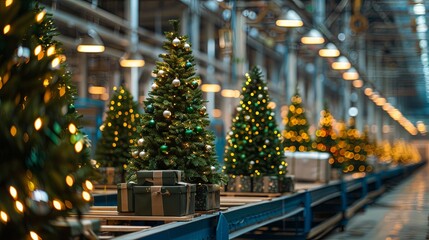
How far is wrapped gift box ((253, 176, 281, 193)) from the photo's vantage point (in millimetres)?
18234

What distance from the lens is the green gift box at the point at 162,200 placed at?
10.4 metres

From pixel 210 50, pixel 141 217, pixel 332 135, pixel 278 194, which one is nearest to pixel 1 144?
pixel 141 217

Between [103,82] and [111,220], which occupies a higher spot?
[103,82]

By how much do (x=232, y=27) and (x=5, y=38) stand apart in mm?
21288

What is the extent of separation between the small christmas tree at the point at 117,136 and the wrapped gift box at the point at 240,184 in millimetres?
1963

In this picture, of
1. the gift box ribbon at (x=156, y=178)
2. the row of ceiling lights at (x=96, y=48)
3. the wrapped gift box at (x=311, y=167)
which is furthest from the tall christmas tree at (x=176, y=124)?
the wrapped gift box at (x=311, y=167)

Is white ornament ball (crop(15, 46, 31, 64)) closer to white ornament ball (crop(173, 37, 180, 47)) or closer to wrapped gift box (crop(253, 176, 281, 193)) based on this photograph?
white ornament ball (crop(173, 37, 180, 47))

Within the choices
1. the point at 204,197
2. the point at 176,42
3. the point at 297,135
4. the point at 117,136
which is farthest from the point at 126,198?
the point at 297,135

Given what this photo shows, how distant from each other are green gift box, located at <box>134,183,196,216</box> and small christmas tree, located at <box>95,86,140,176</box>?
803 cm

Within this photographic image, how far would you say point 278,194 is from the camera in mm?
18062

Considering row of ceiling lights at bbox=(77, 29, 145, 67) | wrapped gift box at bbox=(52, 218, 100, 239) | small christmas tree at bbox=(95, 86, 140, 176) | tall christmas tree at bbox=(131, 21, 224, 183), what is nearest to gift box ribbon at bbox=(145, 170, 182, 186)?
tall christmas tree at bbox=(131, 21, 224, 183)

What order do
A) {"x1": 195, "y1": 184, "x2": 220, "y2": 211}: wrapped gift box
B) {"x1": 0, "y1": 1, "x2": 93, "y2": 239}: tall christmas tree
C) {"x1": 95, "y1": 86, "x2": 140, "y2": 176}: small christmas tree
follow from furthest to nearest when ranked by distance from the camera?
{"x1": 95, "y1": 86, "x2": 140, "y2": 176}: small christmas tree < {"x1": 195, "y1": 184, "x2": 220, "y2": 211}: wrapped gift box < {"x1": 0, "y1": 1, "x2": 93, "y2": 239}: tall christmas tree

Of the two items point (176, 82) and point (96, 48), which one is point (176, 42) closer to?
point (176, 82)

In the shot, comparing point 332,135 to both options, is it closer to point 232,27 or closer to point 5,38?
point 232,27
